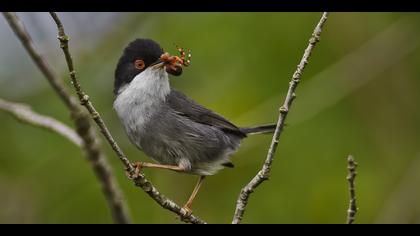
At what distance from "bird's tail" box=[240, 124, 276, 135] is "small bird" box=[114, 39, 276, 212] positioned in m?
0.29

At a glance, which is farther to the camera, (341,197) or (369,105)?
(369,105)

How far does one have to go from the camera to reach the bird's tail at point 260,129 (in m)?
5.22

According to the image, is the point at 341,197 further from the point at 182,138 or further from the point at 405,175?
the point at 182,138

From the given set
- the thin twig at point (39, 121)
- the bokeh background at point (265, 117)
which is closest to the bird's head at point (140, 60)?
the bokeh background at point (265, 117)

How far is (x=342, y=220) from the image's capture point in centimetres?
576

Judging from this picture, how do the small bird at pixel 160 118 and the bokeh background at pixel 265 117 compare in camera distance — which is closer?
the small bird at pixel 160 118

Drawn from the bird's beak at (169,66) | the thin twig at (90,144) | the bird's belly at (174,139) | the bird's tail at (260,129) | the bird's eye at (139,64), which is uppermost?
the bird's eye at (139,64)

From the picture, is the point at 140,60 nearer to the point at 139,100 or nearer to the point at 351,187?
the point at 139,100

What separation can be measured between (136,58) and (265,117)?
1.76m

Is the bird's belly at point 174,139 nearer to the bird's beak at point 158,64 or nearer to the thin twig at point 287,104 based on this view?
the bird's beak at point 158,64

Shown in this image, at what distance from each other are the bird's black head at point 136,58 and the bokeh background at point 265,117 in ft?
3.27

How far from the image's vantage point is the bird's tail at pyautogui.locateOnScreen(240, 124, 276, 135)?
5219 mm

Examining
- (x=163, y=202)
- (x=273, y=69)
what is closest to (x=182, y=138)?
(x=163, y=202)
